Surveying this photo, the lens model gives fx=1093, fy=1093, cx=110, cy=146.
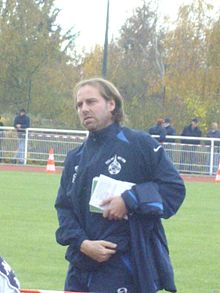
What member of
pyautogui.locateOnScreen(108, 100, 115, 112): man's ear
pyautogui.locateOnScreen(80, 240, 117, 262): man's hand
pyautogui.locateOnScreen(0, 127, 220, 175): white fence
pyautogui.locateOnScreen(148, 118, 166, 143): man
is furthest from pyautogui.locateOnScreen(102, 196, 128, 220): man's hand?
pyautogui.locateOnScreen(148, 118, 166, 143): man

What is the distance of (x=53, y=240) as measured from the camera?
46.8ft

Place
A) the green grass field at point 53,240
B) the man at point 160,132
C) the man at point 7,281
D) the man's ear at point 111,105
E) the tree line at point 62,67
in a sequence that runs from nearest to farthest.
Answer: the man at point 7,281 → the man's ear at point 111,105 → the green grass field at point 53,240 → the man at point 160,132 → the tree line at point 62,67

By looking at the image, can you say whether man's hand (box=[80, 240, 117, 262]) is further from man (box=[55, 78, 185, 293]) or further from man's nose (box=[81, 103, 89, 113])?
man's nose (box=[81, 103, 89, 113])

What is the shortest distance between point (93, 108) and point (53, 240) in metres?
8.60

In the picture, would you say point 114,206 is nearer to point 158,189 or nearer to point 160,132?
point 158,189

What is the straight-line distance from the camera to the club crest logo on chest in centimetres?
575

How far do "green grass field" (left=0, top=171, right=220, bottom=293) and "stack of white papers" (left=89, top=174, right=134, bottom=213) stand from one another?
484 centimetres

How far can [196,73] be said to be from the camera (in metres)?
53.1

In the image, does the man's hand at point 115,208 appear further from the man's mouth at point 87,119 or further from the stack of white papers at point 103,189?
the man's mouth at point 87,119

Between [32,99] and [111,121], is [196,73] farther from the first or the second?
[111,121]

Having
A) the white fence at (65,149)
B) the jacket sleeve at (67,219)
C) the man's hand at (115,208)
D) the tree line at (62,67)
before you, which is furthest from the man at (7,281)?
the tree line at (62,67)

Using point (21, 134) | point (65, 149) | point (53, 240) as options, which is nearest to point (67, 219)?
point (53, 240)

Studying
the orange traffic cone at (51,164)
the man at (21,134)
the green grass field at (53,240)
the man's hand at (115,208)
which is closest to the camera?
the man's hand at (115,208)

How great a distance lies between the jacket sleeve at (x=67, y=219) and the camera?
5.82 m
